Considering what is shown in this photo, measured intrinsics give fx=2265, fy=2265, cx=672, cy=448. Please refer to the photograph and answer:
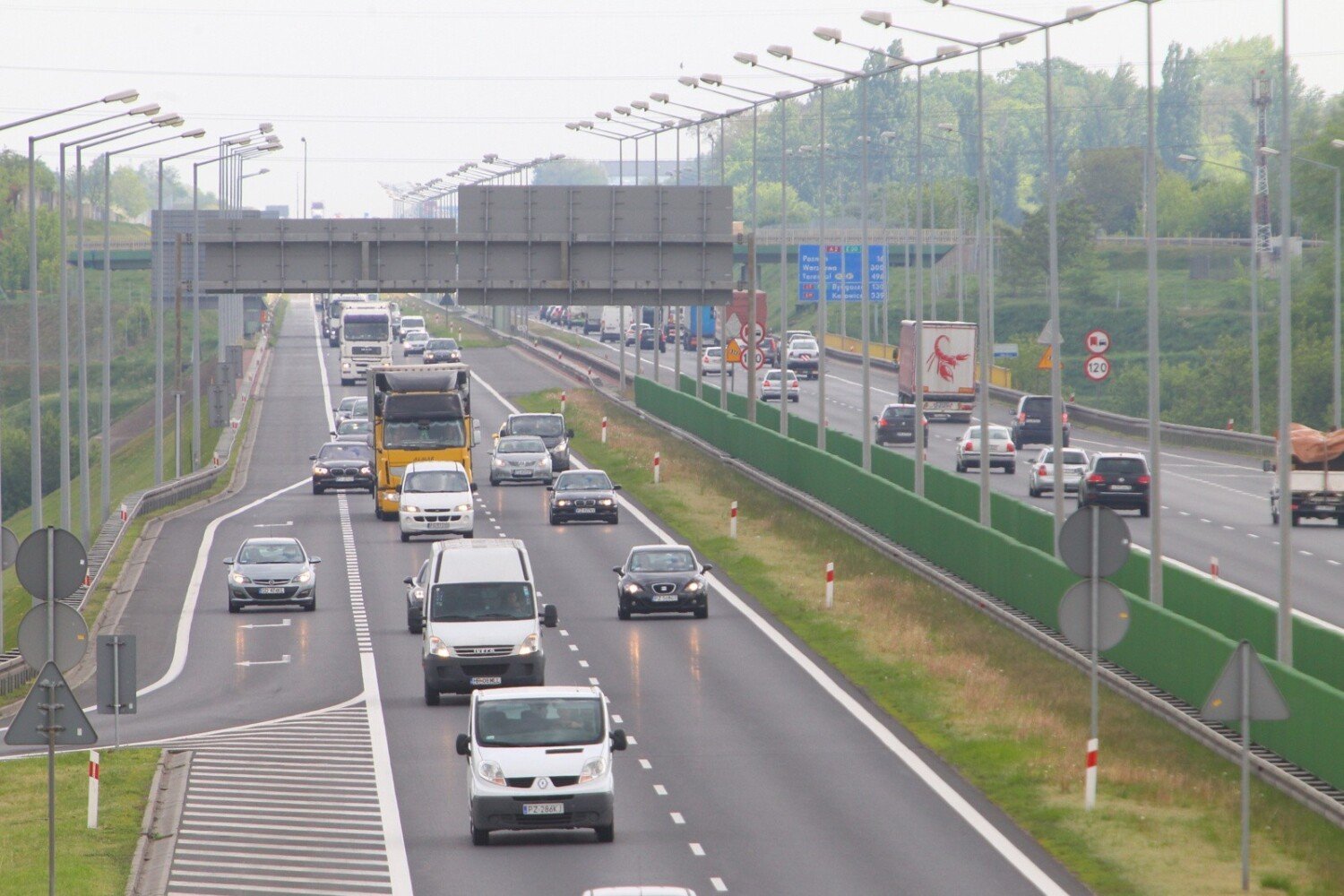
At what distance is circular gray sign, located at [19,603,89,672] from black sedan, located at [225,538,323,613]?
25904mm

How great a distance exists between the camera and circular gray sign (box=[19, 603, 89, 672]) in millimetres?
18219

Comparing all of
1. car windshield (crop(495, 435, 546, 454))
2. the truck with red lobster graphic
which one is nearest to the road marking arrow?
car windshield (crop(495, 435, 546, 454))

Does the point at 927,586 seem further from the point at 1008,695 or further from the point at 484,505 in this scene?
the point at 484,505

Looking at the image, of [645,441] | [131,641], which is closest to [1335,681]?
[131,641]

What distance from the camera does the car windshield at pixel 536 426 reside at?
72438 millimetres

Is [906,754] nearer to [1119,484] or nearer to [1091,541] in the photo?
→ [1091,541]

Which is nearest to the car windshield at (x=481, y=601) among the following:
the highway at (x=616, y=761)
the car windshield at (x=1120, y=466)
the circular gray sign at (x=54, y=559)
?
the highway at (x=616, y=761)

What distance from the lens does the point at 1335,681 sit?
29.4 m

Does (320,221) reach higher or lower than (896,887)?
higher

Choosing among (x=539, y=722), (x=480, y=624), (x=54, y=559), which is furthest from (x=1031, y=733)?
(x=54, y=559)

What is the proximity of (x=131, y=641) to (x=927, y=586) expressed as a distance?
68.9 ft

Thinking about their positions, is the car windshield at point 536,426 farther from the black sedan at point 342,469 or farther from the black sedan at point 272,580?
the black sedan at point 272,580

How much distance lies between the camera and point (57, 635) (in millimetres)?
18312

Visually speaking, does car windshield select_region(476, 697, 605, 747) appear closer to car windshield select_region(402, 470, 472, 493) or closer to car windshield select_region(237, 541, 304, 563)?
car windshield select_region(237, 541, 304, 563)
